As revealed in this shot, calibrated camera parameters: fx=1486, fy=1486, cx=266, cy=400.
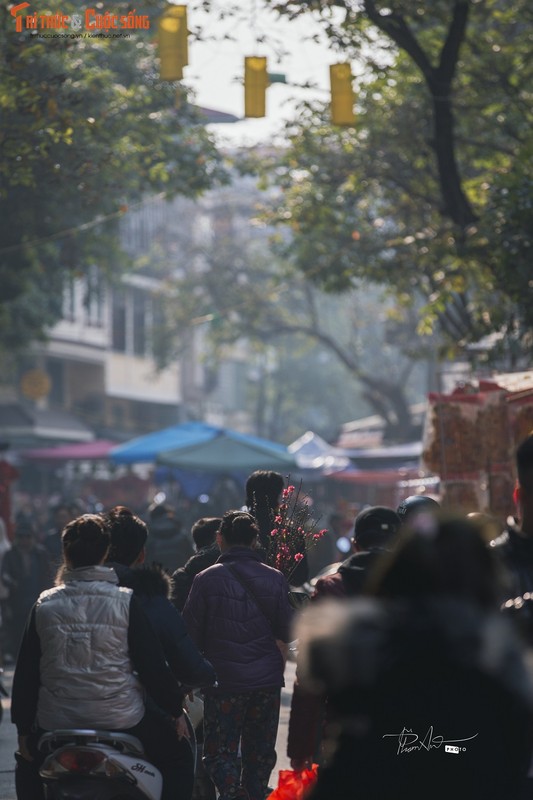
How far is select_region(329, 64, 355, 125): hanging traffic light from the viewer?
13938 mm

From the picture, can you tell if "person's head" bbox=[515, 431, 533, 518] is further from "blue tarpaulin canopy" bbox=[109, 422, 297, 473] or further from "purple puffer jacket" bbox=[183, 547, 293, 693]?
"blue tarpaulin canopy" bbox=[109, 422, 297, 473]

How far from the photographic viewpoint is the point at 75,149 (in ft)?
46.9

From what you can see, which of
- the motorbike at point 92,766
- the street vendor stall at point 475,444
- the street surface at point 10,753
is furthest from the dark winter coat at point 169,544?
the motorbike at point 92,766

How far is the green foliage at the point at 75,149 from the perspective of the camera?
12680 millimetres

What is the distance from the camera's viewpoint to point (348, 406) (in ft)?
223

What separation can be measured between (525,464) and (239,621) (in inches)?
132

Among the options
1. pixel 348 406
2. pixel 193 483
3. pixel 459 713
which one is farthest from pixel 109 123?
pixel 348 406

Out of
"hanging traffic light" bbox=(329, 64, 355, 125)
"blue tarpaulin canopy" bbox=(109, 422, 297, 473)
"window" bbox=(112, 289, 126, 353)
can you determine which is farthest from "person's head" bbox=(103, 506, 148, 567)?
"window" bbox=(112, 289, 126, 353)

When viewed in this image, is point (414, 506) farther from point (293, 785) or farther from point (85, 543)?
point (293, 785)

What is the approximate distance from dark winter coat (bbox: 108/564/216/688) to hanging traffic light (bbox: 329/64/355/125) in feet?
28.4

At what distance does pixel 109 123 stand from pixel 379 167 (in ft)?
15.9

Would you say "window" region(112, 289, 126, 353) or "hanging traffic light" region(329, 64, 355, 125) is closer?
"hanging traffic light" region(329, 64, 355, 125)

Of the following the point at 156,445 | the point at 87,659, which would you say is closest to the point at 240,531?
the point at 87,659

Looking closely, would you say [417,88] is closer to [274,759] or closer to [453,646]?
[274,759]
